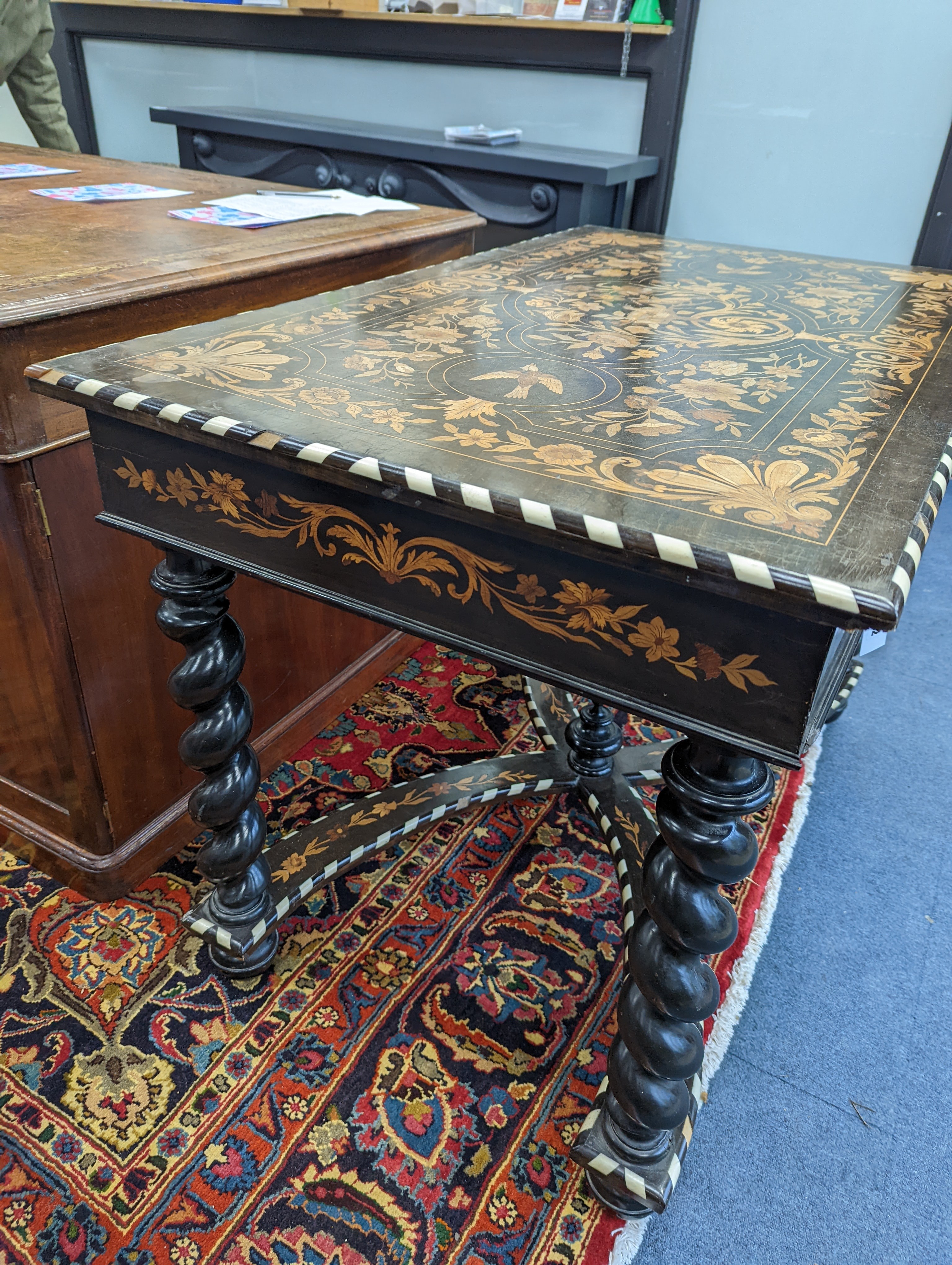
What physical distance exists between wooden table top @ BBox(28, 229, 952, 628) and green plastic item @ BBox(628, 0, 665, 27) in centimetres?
183

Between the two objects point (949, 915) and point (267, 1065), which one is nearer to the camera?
point (267, 1065)

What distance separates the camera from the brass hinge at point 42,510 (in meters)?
1.09

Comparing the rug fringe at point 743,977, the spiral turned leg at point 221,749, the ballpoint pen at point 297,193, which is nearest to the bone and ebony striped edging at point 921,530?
the rug fringe at point 743,977

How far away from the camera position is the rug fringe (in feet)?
3.22

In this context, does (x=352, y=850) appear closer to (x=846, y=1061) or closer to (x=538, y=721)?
(x=538, y=721)

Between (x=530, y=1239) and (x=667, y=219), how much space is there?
2905 millimetres

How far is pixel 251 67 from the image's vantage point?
3.49m

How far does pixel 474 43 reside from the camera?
291cm

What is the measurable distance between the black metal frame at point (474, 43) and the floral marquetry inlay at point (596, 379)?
5.45 ft

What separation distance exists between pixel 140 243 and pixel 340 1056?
127 centimetres

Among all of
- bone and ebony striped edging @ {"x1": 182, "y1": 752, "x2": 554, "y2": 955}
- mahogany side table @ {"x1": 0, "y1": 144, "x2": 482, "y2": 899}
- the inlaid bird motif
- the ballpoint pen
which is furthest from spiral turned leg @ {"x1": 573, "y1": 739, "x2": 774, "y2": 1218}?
the ballpoint pen

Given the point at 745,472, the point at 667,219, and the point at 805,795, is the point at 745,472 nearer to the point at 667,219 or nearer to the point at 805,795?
the point at 805,795

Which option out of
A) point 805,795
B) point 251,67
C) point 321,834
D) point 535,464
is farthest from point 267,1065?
point 251,67

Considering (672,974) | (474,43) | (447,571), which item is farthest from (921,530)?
(474,43)
